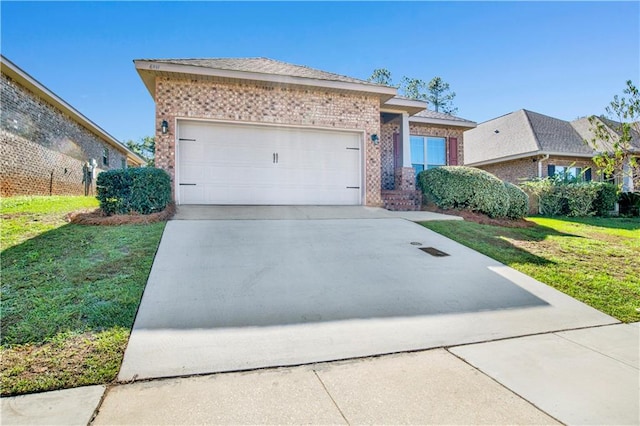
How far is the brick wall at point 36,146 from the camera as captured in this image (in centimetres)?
983

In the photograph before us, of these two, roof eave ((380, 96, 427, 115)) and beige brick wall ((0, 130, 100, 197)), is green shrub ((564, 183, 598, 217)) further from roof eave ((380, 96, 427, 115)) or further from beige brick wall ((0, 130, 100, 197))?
beige brick wall ((0, 130, 100, 197))

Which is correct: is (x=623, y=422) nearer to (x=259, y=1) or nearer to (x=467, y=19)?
(x=259, y=1)

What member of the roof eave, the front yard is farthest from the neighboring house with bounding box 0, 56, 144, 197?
the roof eave

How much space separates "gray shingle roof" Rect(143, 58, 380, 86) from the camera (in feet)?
27.5

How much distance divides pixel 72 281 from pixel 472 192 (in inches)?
355

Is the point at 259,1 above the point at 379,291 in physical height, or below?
above

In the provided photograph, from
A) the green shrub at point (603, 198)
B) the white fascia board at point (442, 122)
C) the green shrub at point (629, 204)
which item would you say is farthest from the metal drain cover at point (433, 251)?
the green shrub at point (629, 204)

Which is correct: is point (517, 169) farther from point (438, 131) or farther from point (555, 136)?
point (438, 131)

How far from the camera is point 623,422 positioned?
6.35 feet

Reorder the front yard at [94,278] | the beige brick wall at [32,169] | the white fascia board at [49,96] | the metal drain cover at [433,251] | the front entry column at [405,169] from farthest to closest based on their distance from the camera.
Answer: the front entry column at [405,169], the beige brick wall at [32,169], the white fascia board at [49,96], the metal drain cover at [433,251], the front yard at [94,278]

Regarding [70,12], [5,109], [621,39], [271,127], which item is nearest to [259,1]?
[271,127]

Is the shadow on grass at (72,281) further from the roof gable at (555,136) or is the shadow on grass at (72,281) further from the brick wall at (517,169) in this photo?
the roof gable at (555,136)

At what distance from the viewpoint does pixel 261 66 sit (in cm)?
951

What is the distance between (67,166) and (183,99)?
8.75 meters
